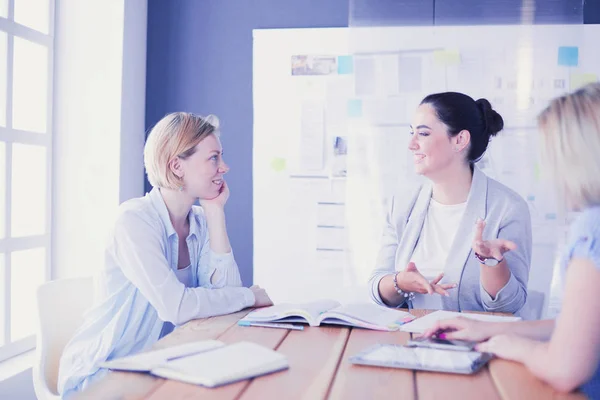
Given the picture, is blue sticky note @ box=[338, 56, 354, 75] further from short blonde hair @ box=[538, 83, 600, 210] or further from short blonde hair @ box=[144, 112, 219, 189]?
short blonde hair @ box=[538, 83, 600, 210]

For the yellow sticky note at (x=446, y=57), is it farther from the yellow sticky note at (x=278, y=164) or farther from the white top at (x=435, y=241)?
the white top at (x=435, y=241)

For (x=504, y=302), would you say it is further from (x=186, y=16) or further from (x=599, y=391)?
(x=186, y=16)

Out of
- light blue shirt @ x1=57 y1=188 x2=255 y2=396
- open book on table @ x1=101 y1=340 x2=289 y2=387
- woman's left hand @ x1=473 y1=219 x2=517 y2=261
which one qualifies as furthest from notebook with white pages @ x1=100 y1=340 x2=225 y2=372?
woman's left hand @ x1=473 y1=219 x2=517 y2=261

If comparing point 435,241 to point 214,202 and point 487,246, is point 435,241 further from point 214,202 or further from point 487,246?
point 214,202

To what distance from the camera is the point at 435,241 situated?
257 cm

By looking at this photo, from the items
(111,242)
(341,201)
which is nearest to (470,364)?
(111,242)

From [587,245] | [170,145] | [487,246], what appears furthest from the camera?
[170,145]

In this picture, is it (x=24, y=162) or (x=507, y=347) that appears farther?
(x=24, y=162)

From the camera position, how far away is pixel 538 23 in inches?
136

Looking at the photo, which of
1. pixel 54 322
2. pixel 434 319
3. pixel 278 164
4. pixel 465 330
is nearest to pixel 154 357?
pixel 465 330

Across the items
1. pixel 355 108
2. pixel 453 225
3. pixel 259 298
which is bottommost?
pixel 259 298

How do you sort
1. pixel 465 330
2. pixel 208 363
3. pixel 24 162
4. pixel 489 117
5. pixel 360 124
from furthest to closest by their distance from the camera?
pixel 360 124 → pixel 24 162 → pixel 489 117 → pixel 465 330 → pixel 208 363

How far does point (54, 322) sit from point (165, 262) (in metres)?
0.49

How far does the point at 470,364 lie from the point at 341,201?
2.30 m
